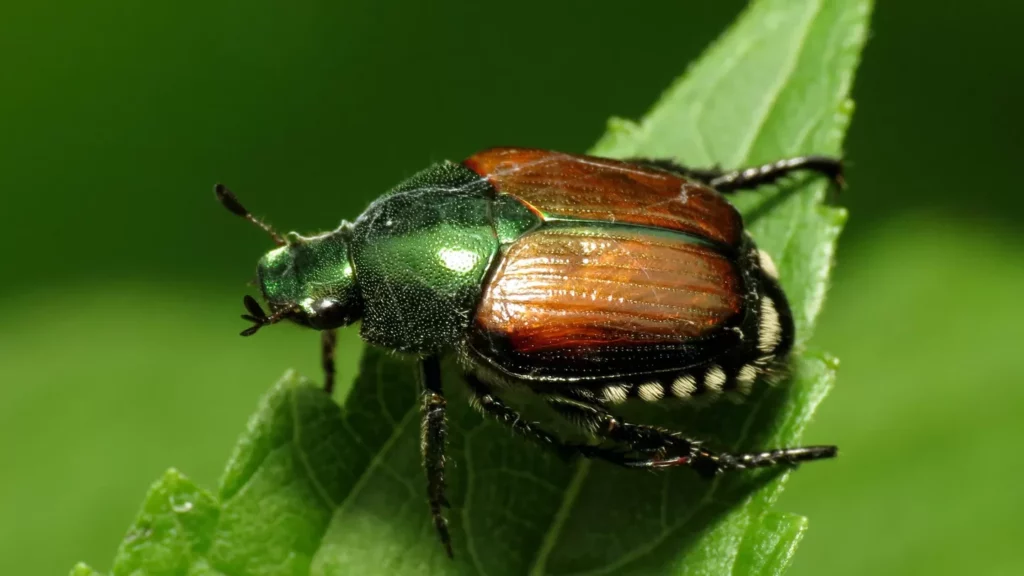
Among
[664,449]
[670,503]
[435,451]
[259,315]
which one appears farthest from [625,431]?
[259,315]

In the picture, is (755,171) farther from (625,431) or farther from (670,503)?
(670,503)

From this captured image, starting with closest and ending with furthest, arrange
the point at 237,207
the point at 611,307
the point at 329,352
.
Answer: the point at 611,307, the point at 237,207, the point at 329,352

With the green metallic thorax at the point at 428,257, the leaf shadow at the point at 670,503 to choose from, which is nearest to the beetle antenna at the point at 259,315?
the green metallic thorax at the point at 428,257

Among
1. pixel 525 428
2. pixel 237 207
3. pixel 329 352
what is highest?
pixel 237 207

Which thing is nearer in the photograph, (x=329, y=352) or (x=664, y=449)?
(x=664, y=449)

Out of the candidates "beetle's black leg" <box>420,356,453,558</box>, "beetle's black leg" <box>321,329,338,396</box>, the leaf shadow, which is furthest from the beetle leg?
"beetle's black leg" <box>321,329,338,396</box>

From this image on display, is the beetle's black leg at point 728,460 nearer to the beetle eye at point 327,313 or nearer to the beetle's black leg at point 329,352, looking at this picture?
the beetle eye at point 327,313

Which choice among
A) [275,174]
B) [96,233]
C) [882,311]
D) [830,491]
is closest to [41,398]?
[96,233]
